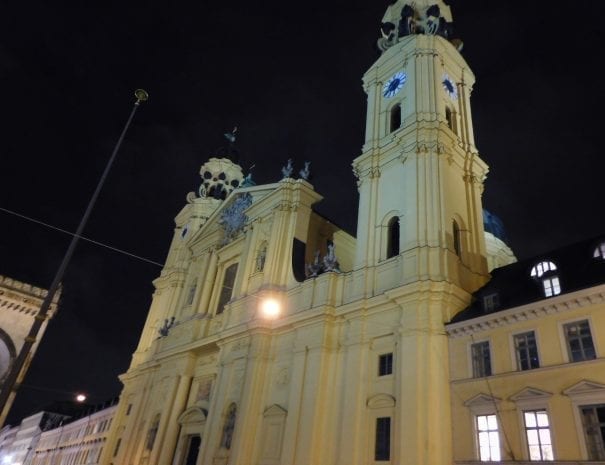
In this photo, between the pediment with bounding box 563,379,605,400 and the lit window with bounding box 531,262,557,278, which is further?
the lit window with bounding box 531,262,557,278

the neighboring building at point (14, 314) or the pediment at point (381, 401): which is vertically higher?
the neighboring building at point (14, 314)

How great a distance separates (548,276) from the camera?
56.1 feet

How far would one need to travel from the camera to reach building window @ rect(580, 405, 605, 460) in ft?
40.8

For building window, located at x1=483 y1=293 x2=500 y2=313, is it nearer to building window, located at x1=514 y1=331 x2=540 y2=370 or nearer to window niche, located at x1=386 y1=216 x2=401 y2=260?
building window, located at x1=514 y1=331 x2=540 y2=370

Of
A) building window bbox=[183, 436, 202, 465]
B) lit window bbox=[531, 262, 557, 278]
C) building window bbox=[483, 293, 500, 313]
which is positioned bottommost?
building window bbox=[183, 436, 202, 465]

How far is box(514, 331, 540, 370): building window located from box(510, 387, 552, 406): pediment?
2.60 ft

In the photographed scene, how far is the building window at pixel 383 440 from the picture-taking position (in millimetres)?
17375

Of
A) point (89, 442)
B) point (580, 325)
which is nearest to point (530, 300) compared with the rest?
point (580, 325)

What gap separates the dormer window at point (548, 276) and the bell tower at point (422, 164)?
302 cm

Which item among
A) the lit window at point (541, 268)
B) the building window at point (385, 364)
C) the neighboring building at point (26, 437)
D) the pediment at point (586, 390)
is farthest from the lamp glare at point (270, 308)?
the neighboring building at point (26, 437)

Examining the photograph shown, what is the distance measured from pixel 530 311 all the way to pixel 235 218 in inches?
843

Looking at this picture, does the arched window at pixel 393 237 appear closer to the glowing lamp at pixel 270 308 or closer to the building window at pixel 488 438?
the glowing lamp at pixel 270 308

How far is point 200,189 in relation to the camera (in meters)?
43.7

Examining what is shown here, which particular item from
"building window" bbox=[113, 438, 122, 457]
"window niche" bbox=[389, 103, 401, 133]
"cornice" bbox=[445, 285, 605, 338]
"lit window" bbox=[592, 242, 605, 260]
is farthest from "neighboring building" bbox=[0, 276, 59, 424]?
"lit window" bbox=[592, 242, 605, 260]
